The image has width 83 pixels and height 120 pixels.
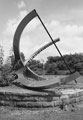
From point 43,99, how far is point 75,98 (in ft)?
4.03

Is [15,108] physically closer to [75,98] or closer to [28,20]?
[75,98]

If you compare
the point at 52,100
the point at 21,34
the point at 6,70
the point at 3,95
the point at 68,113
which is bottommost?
the point at 68,113

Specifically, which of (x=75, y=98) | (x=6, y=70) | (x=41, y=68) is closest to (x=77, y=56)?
(x=41, y=68)

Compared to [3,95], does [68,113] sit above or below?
below

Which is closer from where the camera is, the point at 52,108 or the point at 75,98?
the point at 52,108

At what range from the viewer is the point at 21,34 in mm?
8391

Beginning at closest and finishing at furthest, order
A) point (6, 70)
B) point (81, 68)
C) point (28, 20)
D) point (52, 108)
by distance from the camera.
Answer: point (52, 108), point (28, 20), point (6, 70), point (81, 68)

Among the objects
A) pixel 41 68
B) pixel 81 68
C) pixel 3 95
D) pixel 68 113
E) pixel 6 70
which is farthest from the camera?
pixel 41 68

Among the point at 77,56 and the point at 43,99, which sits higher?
the point at 77,56

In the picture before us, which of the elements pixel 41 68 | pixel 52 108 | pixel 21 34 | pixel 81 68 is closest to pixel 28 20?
pixel 21 34

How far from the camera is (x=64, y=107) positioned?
6719 millimetres

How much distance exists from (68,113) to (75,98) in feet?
3.63

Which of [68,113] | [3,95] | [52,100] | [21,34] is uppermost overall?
[21,34]

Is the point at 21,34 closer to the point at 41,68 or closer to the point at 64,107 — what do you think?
the point at 64,107
